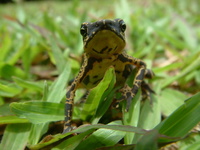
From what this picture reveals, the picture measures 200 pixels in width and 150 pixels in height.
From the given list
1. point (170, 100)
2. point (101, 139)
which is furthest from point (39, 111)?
point (170, 100)

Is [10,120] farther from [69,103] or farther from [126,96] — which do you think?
A: [126,96]

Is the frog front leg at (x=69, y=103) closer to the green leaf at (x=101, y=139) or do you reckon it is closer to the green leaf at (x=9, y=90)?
the green leaf at (x=101, y=139)

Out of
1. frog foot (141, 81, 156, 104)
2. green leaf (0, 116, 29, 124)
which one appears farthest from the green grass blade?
frog foot (141, 81, 156, 104)

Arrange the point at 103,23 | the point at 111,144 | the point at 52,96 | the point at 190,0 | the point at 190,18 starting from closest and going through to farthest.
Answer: the point at 111,144
the point at 103,23
the point at 52,96
the point at 190,18
the point at 190,0

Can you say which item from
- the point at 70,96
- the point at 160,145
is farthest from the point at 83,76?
the point at 160,145

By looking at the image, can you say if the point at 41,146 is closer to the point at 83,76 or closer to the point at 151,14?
the point at 83,76

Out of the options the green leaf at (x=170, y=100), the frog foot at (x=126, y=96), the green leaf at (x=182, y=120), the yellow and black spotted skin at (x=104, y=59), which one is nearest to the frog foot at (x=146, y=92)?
the yellow and black spotted skin at (x=104, y=59)
